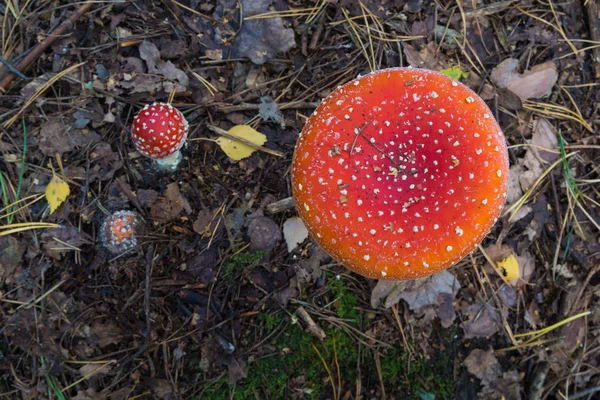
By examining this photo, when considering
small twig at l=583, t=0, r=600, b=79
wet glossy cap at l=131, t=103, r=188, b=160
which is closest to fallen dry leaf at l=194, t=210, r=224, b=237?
wet glossy cap at l=131, t=103, r=188, b=160

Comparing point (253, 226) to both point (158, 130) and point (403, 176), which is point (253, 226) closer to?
point (158, 130)

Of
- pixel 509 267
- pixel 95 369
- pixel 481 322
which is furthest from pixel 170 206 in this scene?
pixel 509 267

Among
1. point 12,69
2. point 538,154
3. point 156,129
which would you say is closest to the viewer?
point 156,129

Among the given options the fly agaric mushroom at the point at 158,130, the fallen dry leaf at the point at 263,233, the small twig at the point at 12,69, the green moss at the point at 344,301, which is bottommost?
the green moss at the point at 344,301

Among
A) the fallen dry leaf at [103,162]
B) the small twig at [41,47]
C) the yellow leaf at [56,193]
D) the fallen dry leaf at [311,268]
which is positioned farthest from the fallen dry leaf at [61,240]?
the fallen dry leaf at [311,268]

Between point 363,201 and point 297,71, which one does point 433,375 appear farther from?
point 297,71

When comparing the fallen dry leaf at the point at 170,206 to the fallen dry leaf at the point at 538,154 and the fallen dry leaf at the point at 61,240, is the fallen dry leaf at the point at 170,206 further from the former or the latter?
the fallen dry leaf at the point at 538,154

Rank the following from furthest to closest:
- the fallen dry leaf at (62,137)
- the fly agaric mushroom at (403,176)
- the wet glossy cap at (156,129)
Answer: the fallen dry leaf at (62,137)
the wet glossy cap at (156,129)
the fly agaric mushroom at (403,176)
